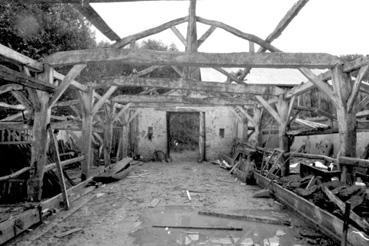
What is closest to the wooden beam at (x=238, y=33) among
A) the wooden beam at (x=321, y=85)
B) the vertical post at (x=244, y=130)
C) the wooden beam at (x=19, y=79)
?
the wooden beam at (x=321, y=85)

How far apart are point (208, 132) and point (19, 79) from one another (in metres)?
12.2

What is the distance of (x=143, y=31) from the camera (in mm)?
5141

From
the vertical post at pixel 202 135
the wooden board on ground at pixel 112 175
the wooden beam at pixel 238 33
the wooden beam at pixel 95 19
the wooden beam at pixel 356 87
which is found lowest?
the wooden board on ground at pixel 112 175

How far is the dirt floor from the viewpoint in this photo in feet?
13.2

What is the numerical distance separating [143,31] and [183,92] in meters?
9.94

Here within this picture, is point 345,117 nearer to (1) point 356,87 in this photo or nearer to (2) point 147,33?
(1) point 356,87

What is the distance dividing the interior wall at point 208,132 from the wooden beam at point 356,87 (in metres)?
10.5

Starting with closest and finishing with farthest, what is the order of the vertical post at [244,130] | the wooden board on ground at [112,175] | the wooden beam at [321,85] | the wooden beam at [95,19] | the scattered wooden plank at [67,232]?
1. the wooden beam at [95,19]
2. the scattered wooden plank at [67,232]
3. the wooden beam at [321,85]
4. the wooden board on ground at [112,175]
5. the vertical post at [244,130]

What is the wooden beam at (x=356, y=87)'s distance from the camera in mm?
4209

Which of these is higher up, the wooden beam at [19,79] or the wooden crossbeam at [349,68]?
the wooden crossbeam at [349,68]

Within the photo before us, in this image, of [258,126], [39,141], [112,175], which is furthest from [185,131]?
[39,141]

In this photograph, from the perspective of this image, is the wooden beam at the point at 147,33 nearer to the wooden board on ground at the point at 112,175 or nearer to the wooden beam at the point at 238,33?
the wooden beam at the point at 238,33

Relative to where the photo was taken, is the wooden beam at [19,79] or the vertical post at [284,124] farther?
the vertical post at [284,124]

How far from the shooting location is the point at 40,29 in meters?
9.93
